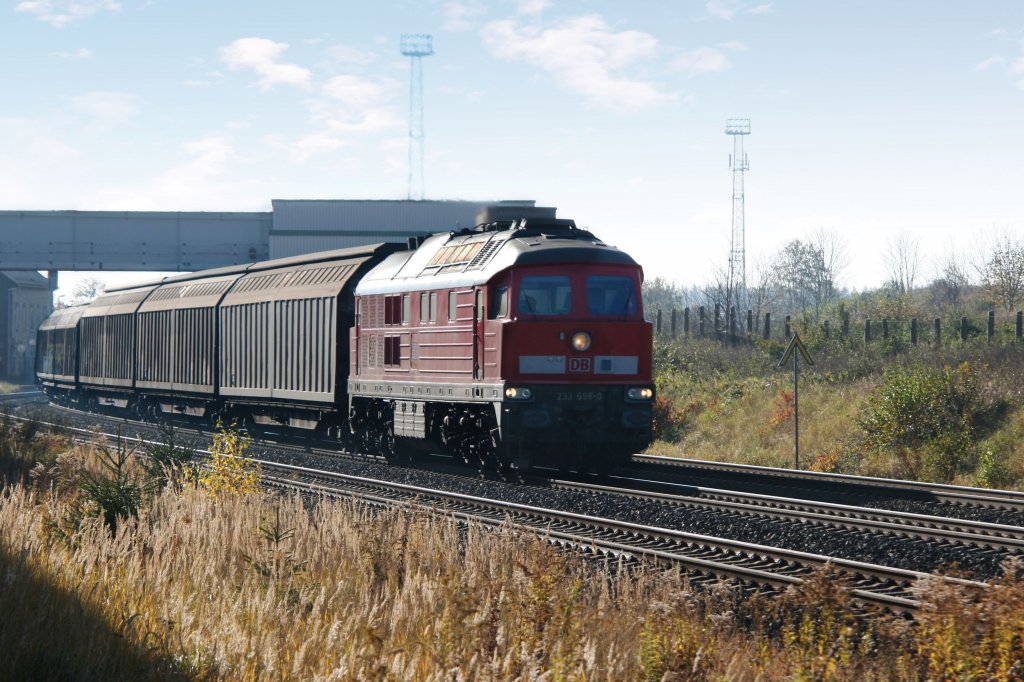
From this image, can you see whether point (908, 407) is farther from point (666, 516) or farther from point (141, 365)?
point (141, 365)

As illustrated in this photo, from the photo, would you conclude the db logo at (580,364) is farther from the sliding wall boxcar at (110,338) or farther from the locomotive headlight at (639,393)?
the sliding wall boxcar at (110,338)

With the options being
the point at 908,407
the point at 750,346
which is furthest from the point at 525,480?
the point at 750,346

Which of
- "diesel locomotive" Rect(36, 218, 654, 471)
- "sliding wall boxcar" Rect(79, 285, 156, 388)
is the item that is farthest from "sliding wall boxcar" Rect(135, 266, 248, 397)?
"diesel locomotive" Rect(36, 218, 654, 471)

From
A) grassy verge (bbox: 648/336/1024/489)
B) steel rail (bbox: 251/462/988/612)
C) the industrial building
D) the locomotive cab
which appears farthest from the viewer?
the industrial building

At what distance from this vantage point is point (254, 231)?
63438 mm

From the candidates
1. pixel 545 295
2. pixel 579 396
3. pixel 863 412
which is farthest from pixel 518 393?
pixel 863 412

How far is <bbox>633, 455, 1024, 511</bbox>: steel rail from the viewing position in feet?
51.3

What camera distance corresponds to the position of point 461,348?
59.7 ft

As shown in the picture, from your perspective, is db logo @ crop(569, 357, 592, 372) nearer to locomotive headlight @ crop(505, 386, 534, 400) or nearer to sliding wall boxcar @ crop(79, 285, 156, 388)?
locomotive headlight @ crop(505, 386, 534, 400)

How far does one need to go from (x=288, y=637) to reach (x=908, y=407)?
17120 mm

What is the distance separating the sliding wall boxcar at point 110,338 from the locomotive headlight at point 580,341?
2261cm

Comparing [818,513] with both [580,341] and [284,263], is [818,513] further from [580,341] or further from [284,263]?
[284,263]

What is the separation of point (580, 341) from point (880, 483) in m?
5.27

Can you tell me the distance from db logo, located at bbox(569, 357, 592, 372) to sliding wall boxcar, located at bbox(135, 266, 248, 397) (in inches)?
586
